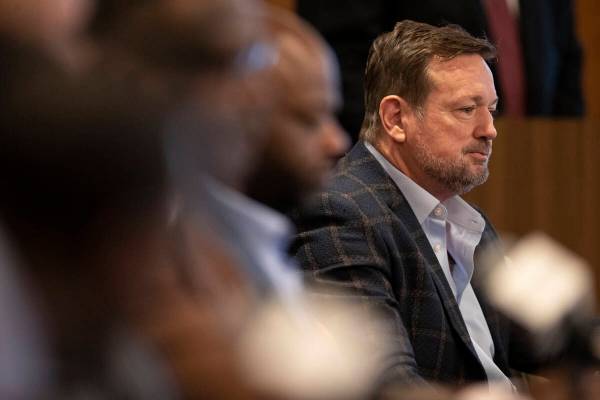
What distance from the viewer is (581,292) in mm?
947

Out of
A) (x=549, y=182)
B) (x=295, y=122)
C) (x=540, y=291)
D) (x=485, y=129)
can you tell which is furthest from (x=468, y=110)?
(x=295, y=122)

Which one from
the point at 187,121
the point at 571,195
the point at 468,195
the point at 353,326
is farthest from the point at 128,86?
the point at 571,195

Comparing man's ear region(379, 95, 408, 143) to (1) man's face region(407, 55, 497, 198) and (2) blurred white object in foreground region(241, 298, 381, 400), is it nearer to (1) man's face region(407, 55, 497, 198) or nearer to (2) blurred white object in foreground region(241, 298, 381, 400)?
(1) man's face region(407, 55, 497, 198)

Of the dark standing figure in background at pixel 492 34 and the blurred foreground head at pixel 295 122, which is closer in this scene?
the blurred foreground head at pixel 295 122

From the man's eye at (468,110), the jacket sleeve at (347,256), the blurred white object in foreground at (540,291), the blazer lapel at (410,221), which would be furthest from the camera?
the man's eye at (468,110)

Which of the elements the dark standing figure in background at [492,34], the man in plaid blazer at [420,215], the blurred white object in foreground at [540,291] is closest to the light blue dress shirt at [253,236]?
the blurred white object in foreground at [540,291]

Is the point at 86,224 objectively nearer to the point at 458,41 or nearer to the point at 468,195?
the point at 458,41

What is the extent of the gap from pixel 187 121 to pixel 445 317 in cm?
106

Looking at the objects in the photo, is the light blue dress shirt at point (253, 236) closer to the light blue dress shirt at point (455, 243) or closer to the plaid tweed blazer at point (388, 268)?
the plaid tweed blazer at point (388, 268)

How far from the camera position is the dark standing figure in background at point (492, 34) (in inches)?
81.7

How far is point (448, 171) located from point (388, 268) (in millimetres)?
281

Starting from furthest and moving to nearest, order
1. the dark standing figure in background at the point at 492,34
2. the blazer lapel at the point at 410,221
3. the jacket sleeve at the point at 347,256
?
1. the dark standing figure in background at the point at 492,34
2. the blazer lapel at the point at 410,221
3. the jacket sleeve at the point at 347,256

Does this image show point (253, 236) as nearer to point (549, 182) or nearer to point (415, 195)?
point (415, 195)

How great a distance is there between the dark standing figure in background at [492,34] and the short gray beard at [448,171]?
0.36m
